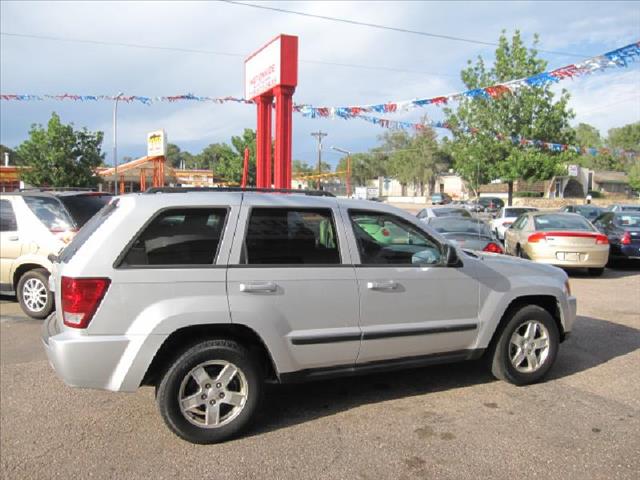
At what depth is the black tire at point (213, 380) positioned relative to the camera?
3.63 meters

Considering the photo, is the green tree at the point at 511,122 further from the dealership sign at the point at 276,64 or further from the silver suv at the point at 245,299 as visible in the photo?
the silver suv at the point at 245,299

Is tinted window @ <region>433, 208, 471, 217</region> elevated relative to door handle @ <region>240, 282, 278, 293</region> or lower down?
elevated

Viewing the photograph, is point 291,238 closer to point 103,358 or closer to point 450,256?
point 450,256

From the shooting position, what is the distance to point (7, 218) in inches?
302

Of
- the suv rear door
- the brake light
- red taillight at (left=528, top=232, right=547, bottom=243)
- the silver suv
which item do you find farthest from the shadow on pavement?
red taillight at (left=528, top=232, right=547, bottom=243)

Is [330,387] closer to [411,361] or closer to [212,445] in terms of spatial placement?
[411,361]

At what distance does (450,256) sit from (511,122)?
1019 inches

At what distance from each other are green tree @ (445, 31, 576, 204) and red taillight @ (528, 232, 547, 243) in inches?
643

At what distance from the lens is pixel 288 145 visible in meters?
15.0

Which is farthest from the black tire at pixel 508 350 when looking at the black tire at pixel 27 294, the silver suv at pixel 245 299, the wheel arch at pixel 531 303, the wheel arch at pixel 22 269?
the wheel arch at pixel 22 269

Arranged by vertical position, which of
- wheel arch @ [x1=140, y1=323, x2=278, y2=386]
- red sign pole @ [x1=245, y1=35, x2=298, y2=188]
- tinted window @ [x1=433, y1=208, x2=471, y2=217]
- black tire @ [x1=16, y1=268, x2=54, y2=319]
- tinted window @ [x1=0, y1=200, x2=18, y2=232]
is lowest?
black tire @ [x1=16, y1=268, x2=54, y2=319]

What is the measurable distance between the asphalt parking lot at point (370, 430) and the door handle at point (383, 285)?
3.19ft

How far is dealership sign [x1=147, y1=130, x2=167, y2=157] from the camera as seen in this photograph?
1433 inches

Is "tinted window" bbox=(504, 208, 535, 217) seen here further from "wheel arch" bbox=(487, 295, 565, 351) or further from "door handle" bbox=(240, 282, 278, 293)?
"door handle" bbox=(240, 282, 278, 293)
